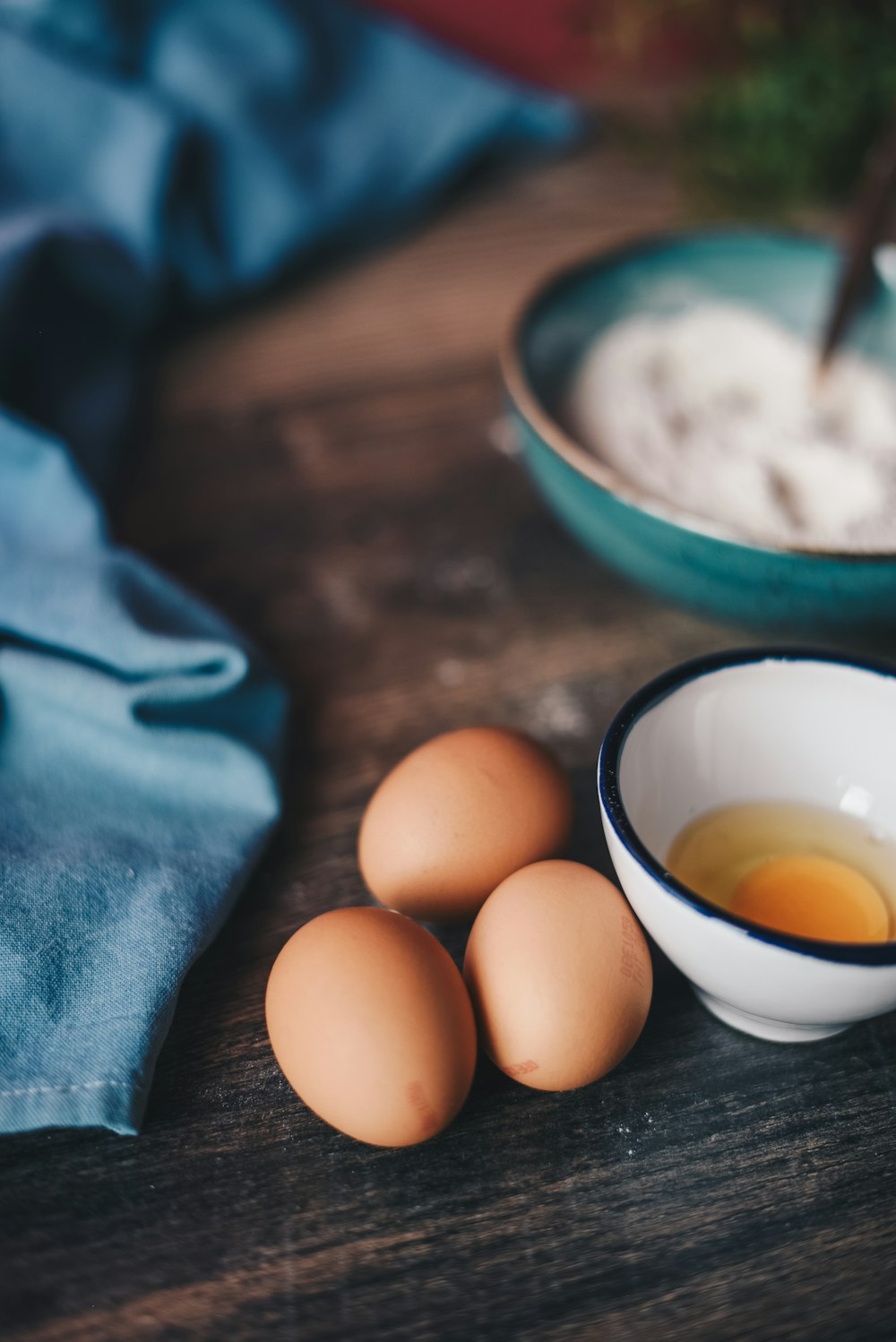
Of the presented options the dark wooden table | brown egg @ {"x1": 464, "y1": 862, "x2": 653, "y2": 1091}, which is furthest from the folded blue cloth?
brown egg @ {"x1": 464, "y1": 862, "x2": 653, "y2": 1091}

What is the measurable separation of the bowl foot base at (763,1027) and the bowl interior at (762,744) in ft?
0.23

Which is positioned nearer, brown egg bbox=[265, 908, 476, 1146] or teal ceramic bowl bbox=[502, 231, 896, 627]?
brown egg bbox=[265, 908, 476, 1146]

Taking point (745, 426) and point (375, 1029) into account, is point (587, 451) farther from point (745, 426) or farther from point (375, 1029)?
point (375, 1029)

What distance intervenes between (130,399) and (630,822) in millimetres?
603

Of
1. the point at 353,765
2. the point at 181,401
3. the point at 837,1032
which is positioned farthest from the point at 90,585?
the point at 837,1032

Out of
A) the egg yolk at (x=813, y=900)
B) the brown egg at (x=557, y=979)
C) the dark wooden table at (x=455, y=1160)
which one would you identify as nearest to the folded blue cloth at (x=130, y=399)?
the dark wooden table at (x=455, y=1160)

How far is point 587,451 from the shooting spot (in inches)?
28.7

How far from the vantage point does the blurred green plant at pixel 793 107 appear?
3.44 ft

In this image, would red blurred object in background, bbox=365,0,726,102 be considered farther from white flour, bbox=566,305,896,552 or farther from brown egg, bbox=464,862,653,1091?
brown egg, bbox=464,862,653,1091

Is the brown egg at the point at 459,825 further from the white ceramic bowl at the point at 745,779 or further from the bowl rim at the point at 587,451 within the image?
the bowl rim at the point at 587,451

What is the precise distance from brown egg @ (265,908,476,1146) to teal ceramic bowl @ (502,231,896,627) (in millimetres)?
300

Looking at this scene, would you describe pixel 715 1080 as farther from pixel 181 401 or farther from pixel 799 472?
pixel 181 401

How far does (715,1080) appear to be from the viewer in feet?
1.58

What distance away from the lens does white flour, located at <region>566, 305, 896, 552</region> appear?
684 millimetres
